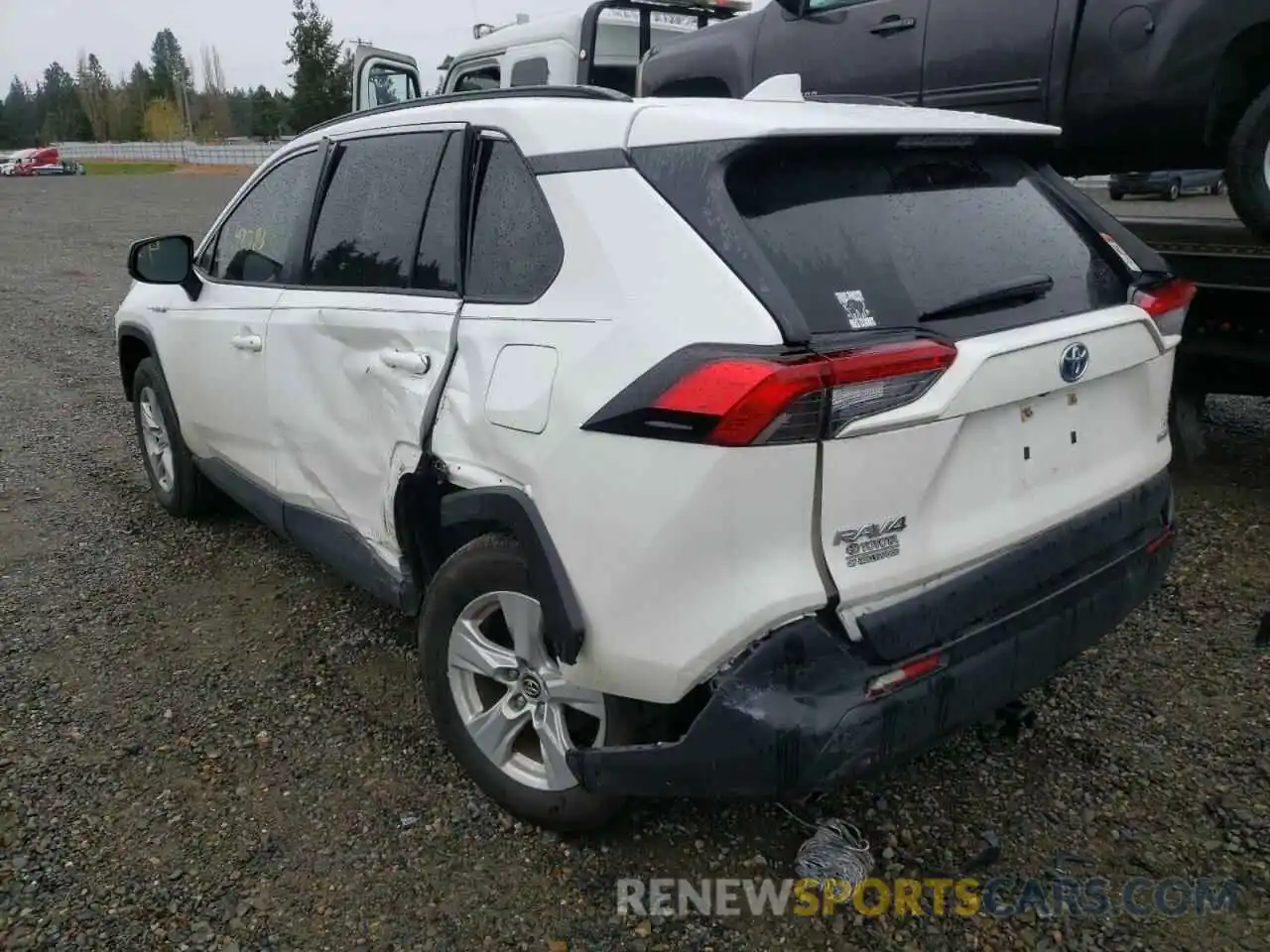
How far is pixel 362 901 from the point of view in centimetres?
254

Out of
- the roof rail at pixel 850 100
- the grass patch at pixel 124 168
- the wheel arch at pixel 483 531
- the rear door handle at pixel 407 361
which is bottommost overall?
the grass patch at pixel 124 168

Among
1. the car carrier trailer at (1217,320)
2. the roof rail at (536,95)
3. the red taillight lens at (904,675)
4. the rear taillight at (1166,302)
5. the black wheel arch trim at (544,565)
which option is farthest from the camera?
the car carrier trailer at (1217,320)

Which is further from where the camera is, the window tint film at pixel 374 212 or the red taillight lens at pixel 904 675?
the window tint film at pixel 374 212

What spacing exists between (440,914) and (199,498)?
297 centimetres

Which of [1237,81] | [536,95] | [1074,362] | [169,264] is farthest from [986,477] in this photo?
[1237,81]

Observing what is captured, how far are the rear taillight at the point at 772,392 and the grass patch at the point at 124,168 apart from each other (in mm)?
56052

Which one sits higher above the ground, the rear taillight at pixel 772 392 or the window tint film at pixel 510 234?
the window tint film at pixel 510 234

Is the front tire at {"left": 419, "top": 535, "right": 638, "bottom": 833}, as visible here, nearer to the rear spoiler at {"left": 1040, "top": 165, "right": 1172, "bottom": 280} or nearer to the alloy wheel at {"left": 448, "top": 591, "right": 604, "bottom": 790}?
the alloy wheel at {"left": 448, "top": 591, "right": 604, "bottom": 790}

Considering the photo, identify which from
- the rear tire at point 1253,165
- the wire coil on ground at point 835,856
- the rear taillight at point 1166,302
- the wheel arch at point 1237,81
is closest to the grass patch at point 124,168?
the wheel arch at point 1237,81

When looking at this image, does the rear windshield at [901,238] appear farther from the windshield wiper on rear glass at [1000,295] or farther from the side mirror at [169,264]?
the side mirror at [169,264]

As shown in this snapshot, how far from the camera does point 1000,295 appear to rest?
240 cm

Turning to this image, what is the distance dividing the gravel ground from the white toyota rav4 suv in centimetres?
29

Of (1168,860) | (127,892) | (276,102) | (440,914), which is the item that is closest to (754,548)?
(440,914)

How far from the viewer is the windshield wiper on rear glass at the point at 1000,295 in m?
2.29
